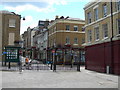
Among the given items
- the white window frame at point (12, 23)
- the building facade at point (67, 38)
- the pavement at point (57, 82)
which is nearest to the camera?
the pavement at point (57, 82)

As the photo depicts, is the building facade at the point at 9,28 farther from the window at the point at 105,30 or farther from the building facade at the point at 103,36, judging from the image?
the window at the point at 105,30

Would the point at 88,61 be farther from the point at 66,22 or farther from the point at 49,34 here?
the point at 49,34

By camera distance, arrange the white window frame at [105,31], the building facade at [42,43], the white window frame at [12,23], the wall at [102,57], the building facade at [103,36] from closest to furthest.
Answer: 1. the wall at [102,57]
2. the building facade at [103,36]
3. the white window frame at [105,31]
4. the white window frame at [12,23]
5. the building facade at [42,43]

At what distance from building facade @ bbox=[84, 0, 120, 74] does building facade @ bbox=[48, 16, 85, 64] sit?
15.6m

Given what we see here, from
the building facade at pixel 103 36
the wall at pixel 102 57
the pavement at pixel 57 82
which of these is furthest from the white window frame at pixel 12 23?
the pavement at pixel 57 82

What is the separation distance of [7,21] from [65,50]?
15.5 m

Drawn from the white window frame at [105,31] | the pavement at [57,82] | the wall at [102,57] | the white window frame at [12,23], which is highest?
the white window frame at [12,23]

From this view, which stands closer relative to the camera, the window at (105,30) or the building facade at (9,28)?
the window at (105,30)

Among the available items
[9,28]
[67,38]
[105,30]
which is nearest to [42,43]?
[67,38]

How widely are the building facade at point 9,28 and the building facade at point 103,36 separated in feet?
43.8

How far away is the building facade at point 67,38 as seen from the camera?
146 ft

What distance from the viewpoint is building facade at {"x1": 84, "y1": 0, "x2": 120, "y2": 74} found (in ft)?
70.5

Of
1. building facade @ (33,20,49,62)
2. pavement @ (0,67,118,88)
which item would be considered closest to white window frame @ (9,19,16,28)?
pavement @ (0,67,118,88)

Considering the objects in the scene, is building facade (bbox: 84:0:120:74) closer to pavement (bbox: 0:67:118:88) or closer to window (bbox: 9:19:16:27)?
pavement (bbox: 0:67:118:88)
